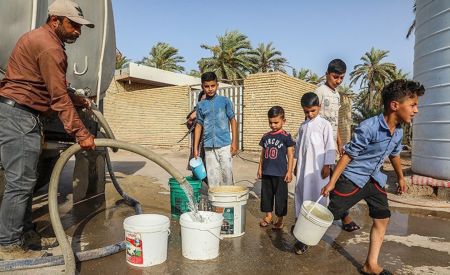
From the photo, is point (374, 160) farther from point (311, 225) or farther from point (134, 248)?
point (134, 248)

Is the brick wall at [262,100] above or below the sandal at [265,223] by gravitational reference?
above

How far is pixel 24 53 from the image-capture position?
2660 millimetres

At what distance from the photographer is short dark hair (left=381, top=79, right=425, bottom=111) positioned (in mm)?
2580

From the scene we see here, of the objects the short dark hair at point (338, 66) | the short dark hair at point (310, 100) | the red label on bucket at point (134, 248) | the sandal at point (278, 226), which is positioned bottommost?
the sandal at point (278, 226)

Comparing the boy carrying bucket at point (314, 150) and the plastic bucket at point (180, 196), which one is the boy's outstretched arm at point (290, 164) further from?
the plastic bucket at point (180, 196)

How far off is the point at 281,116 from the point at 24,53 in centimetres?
242

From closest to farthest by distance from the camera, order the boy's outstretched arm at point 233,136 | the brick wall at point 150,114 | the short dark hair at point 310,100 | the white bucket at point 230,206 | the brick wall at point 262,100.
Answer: the white bucket at point 230,206, the short dark hair at point 310,100, the boy's outstretched arm at point 233,136, the brick wall at point 262,100, the brick wall at point 150,114

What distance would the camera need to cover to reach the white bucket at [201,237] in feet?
9.14

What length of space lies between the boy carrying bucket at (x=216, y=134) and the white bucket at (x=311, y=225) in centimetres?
152

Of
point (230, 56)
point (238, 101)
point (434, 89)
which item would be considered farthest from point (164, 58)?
point (434, 89)

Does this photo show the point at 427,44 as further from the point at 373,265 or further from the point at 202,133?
the point at 373,265

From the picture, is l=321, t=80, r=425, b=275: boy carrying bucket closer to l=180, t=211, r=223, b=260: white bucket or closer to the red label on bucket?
l=180, t=211, r=223, b=260: white bucket

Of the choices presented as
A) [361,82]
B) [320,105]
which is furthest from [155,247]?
[361,82]

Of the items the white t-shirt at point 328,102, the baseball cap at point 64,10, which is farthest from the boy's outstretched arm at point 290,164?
the baseball cap at point 64,10
